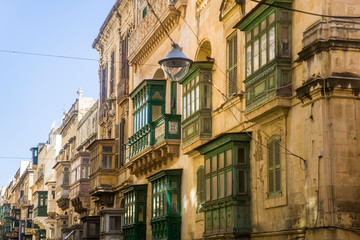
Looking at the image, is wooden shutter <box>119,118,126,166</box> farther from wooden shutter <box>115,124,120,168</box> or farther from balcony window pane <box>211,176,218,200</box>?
balcony window pane <box>211,176,218,200</box>

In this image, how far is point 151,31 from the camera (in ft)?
95.7

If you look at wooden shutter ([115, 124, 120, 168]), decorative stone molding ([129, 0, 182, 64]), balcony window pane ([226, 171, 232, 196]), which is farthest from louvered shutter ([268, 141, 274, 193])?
wooden shutter ([115, 124, 120, 168])

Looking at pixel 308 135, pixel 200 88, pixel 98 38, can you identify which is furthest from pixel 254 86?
pixel 98 38

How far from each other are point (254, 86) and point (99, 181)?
1899cm

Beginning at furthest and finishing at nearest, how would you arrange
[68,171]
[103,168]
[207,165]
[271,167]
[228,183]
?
1. [68,171]
2. [103,168]
3. [207,165]
4. [228,183]
5. [271,167]

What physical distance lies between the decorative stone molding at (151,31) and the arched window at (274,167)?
33.3 ft

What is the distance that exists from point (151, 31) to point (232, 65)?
28.8 ft

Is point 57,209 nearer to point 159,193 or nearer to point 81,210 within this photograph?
point 81,210

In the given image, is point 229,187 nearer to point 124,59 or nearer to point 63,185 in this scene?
point 124,59

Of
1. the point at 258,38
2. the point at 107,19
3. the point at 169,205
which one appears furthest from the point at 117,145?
the point at 258,38

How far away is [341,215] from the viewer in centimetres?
1457

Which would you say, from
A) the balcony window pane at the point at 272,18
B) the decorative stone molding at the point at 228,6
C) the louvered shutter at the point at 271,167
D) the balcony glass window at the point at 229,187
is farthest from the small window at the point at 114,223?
the balcony window pane at the point at 272,18

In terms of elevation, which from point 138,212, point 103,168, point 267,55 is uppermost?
point 267,55

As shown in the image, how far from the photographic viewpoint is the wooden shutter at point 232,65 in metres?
20.8
